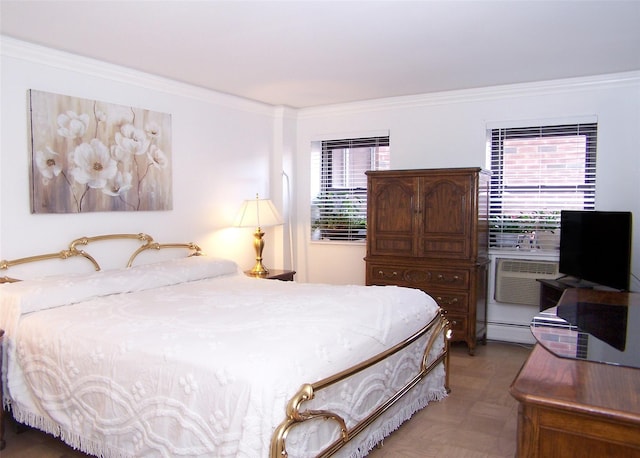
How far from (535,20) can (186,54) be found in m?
2.33

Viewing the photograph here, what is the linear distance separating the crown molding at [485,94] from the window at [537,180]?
1.09 feet

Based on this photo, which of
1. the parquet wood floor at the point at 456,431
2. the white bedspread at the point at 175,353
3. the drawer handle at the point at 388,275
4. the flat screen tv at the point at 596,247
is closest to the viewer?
the white bedspread at the point at 175,353

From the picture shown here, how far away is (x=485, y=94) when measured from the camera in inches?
190

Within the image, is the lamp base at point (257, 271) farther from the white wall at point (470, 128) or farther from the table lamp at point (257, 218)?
the white wall at point (470, 128)

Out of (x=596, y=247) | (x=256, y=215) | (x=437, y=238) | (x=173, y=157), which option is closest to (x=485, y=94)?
(x=437, y=238)

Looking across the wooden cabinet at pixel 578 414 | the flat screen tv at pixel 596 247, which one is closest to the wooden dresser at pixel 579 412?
the wooden cabinet at pixel 578 414

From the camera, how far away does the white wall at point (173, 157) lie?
331 cm

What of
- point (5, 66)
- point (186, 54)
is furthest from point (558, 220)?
point (5, 66)

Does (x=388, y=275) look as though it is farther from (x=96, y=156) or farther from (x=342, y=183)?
(x=96, y=156)

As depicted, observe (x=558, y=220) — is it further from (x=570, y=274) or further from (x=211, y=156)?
(x=211, y=156)

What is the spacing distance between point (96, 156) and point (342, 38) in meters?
1.98

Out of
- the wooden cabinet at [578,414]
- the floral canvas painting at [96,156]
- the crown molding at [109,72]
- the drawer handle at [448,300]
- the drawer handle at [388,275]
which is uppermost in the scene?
the crown molding at [109,72]

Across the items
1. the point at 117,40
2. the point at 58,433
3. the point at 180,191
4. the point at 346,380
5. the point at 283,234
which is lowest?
the point at 58,433

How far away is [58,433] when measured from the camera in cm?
255
